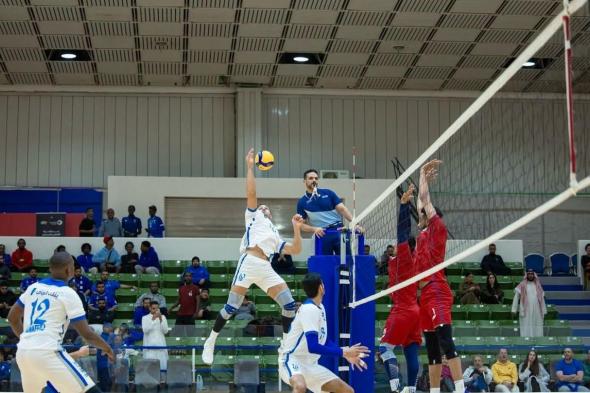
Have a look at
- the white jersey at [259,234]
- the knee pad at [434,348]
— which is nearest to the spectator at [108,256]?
the white jersey at [259,234]

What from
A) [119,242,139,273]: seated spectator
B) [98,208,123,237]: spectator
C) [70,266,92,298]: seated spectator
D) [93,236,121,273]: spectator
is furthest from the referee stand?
[98,208,123,237]: spectator

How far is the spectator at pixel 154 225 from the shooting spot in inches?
1205

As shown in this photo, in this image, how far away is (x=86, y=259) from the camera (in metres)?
27.4

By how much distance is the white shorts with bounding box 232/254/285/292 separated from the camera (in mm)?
13195

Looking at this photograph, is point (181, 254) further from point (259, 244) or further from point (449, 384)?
point (259, 244)

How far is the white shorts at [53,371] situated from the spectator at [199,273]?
650 inches

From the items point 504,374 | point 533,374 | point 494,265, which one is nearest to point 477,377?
point 504,374

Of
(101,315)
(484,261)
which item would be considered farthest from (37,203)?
(484,261)

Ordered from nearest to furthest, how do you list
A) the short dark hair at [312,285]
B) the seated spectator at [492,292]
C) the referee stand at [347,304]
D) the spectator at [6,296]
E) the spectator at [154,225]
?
the short dark hair at [312,285], the referee stand at [347,304], the spectator at [6,296], the seated spectator at [492,292], the spectator at [154,225]

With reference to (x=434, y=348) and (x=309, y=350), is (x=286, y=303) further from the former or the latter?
(x=309, y=350)

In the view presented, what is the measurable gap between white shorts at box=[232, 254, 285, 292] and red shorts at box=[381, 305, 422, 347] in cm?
169

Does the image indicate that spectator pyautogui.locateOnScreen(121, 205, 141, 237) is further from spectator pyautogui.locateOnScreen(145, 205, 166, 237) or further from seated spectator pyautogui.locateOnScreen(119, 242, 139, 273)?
seated spectator pyautogui.locateOnScreen(119, 242, 139, 273)

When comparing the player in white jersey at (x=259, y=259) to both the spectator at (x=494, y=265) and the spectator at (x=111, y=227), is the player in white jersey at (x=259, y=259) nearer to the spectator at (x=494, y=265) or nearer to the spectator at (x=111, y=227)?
the spectator at (x=494, y=265)

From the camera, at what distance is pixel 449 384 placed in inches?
661
